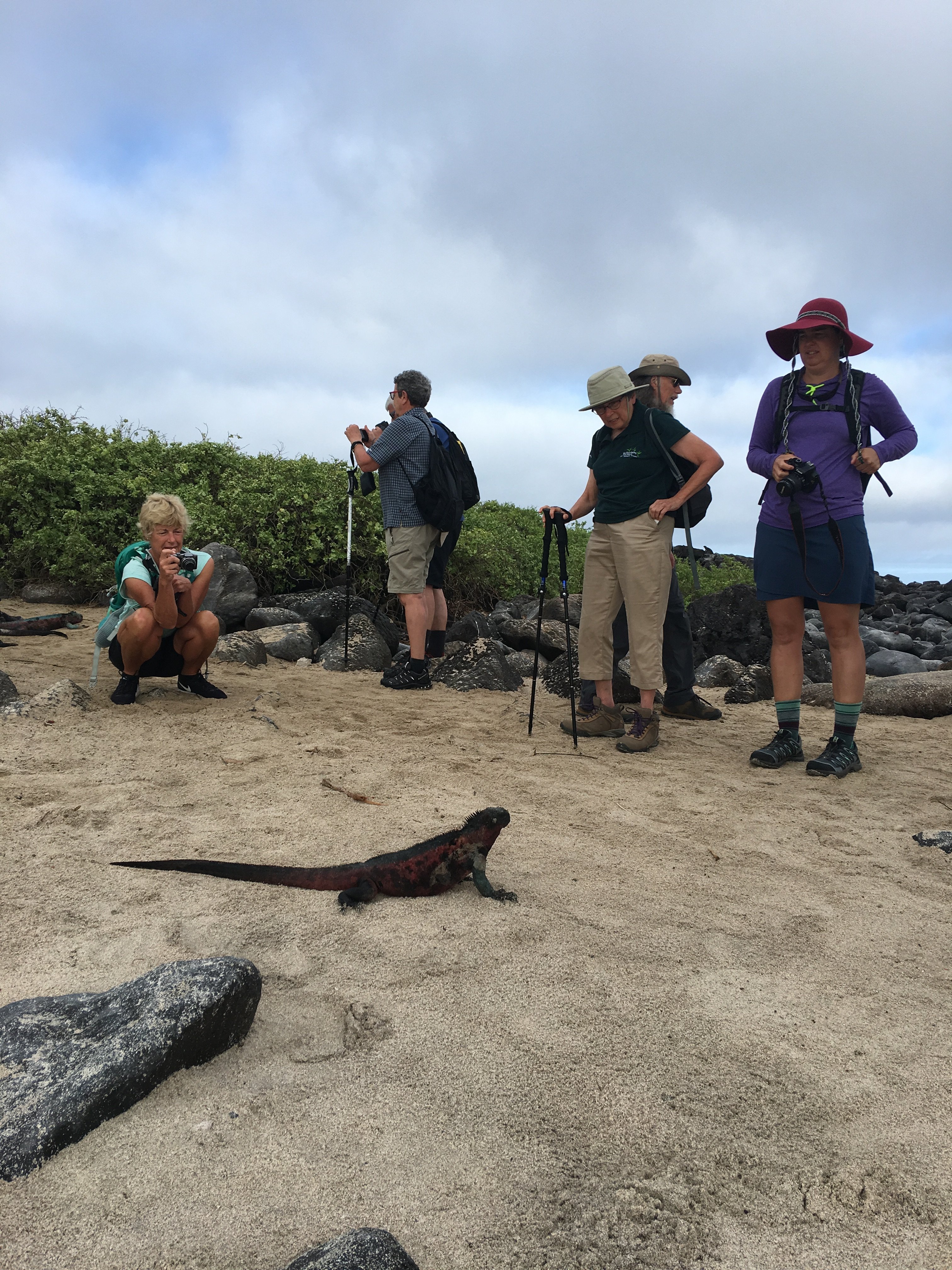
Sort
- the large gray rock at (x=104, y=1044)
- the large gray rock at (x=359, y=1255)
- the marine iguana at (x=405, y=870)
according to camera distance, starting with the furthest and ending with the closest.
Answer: the marine iguana at (x=405, y=870), the large gray rock at (x=104, y=1044), the large gray rock at (x=359, y=1255)

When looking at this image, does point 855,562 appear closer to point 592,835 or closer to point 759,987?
point 592,835

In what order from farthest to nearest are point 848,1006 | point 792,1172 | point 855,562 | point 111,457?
point 111,457
point 855,562
point 848,1006
point 792,1172

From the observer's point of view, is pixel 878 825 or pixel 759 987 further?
pixel 878 825

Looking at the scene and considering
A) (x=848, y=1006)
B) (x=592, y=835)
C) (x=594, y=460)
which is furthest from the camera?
(x=594, y=460)

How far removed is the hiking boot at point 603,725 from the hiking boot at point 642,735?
20 cm

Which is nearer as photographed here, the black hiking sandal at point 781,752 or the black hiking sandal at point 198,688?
the black hiking sandal at point 781,752

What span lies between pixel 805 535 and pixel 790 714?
1043 mm

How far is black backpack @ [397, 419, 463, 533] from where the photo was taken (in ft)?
20.5

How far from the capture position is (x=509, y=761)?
4.46 meters

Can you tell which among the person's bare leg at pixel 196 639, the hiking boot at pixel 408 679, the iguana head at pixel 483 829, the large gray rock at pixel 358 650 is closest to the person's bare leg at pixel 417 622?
the hiking boot at pixel 408 679

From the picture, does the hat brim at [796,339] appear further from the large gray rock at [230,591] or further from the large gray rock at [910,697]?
the large gray rock at [230,591]

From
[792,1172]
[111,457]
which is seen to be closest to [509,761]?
[792,1172]

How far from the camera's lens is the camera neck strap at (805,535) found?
429cm

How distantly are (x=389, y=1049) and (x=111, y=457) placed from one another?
984 cm
